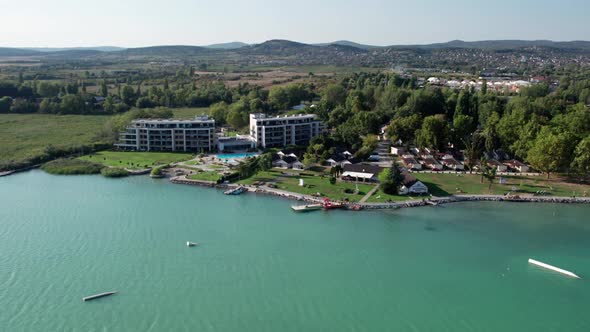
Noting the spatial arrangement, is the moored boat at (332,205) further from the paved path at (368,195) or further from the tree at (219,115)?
the tree at (219,115)

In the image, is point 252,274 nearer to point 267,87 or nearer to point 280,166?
point 280,166

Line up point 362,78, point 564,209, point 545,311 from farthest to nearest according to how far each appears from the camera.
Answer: point 362,78 < point 564,209 < point 545,311

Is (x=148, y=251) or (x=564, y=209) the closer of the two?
(x=148, y=251)

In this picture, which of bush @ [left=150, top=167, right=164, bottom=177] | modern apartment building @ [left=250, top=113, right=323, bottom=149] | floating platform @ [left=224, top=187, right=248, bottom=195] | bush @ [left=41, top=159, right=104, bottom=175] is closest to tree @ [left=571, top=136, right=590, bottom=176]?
floating platform @ [left=224, top=187, right=248, bottom=195]

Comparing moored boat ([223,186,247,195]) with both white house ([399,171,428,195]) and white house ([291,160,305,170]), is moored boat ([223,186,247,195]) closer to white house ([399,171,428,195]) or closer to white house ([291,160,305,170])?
white house ([291,160,305,170])

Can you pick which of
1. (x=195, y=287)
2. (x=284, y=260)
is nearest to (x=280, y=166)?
(x=284, y=260)

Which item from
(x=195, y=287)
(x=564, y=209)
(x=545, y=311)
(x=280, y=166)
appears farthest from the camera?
(x=280, y=166)
